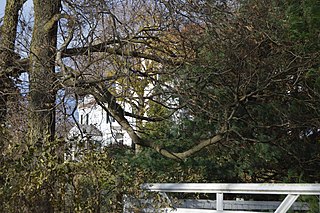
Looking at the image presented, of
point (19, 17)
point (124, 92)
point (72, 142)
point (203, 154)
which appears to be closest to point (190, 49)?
point (124, 92)

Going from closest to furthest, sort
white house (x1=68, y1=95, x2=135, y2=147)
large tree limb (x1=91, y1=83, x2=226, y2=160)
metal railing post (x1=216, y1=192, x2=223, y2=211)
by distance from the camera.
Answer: metal railing post (x1=216, y1=192, x2=223, y2=211) → large tree limb (x1=91, y1=83, x2=226, y2=160) → white house (x1=68, y1=95, x2=135, y2=147)

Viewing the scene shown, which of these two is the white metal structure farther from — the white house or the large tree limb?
the large tree limb

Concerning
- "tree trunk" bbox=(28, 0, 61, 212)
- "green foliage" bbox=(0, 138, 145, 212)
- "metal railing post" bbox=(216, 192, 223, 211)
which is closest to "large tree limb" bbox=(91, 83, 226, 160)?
"tree trunk" bbox=(28, 0, 61, 212)

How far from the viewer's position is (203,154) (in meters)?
9.83

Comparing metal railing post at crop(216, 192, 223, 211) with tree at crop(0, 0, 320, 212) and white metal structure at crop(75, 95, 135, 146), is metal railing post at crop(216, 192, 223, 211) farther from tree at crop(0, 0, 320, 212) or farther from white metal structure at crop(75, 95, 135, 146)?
white metal structure at crop(75, 95, 135, 146)

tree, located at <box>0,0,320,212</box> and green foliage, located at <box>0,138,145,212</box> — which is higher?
tree, located at <box>0,0,320,212</box>

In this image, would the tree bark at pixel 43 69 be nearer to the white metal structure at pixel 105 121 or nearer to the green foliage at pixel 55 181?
Answer: the white metal structure at pixel 105 121

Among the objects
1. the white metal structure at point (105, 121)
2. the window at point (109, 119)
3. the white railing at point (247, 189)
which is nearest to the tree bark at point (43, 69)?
the white metal structure at point (105, 121)

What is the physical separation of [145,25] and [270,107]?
248 centimetres

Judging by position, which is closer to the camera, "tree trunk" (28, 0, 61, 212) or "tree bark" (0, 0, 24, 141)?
"tree trunk" (28, 0, 61, 212)

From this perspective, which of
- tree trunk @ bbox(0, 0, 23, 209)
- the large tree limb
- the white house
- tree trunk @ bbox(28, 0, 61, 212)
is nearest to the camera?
the large tree limb

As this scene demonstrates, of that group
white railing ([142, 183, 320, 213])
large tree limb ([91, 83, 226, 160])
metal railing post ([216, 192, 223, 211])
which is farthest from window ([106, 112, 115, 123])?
metal railing post ([216, 192, 223, 211])

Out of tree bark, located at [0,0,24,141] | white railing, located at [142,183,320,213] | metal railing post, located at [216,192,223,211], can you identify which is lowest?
metal railing post, located at [216,192,223,211]

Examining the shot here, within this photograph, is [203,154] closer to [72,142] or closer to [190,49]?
[190,49]
